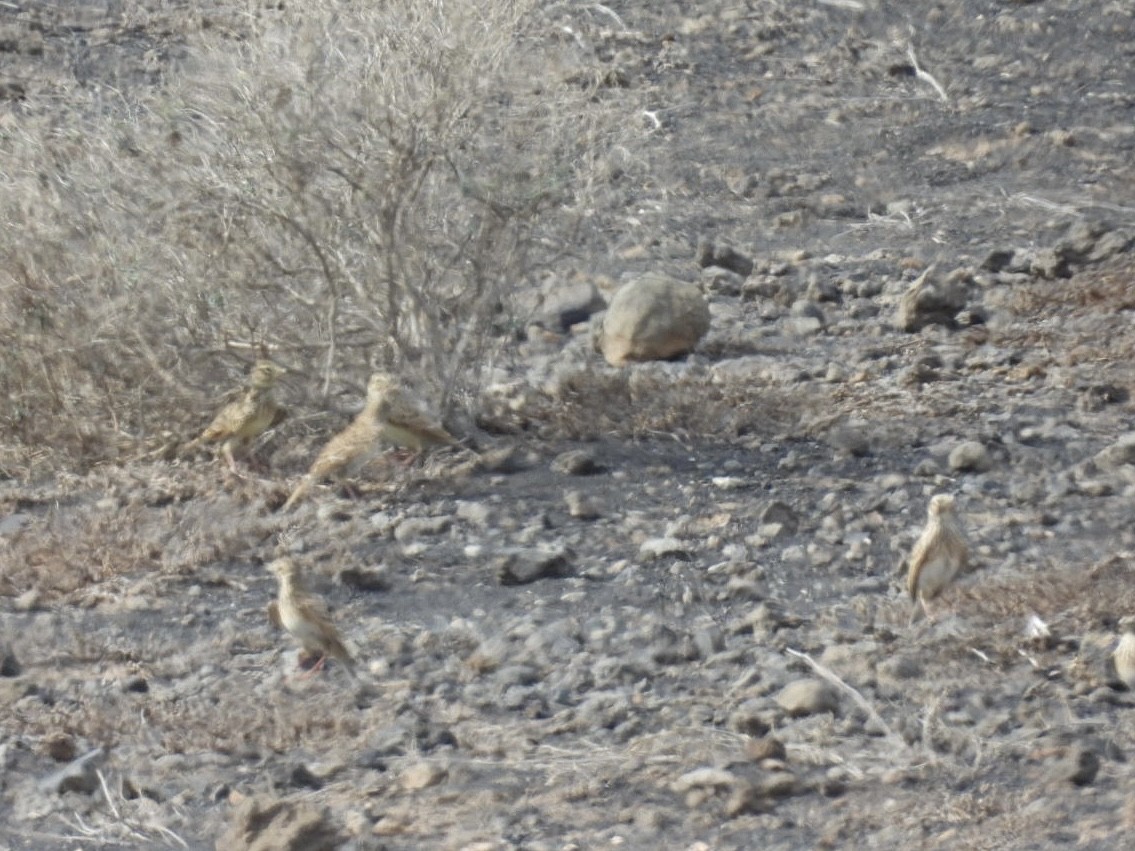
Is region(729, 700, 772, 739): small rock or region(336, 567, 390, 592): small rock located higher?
region(729, 700, 772, 739): small rock

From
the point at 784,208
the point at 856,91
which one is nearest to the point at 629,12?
the point at 856,91

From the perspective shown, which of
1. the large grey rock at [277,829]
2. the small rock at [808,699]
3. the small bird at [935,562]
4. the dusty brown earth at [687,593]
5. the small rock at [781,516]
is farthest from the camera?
the small rock at [781,516]

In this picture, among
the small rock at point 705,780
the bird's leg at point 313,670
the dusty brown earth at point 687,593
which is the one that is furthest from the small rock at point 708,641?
the bird's leg at point 313,670

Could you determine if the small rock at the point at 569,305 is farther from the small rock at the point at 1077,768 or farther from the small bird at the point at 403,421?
the small rock at the point at 1077,768

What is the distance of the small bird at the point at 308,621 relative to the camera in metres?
6.42

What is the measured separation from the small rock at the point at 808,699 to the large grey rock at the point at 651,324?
3.79 m

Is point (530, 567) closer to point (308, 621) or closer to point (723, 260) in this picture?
point (308, 621)

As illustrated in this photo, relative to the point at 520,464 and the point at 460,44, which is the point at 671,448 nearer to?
the point at 520,464

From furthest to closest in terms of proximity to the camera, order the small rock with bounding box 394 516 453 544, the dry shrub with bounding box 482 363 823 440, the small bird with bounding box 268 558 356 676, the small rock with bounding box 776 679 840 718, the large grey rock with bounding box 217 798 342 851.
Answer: the dry shrub with bounding box 482 363 823 440
the small rock with bounding box 394 516 453 544
the small bird with bounding box 268 558 356 676
the small rock with bounding box 776 679 840 718
the large grey rock with bounding box 217 798 342 851

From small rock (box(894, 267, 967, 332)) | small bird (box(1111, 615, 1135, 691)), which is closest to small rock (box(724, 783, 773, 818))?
small bird (box(1111, 615, 1135, 691))

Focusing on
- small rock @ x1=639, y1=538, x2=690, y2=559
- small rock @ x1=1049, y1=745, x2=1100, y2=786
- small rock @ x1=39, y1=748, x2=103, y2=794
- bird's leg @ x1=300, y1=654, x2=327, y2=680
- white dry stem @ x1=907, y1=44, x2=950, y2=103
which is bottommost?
small rock @ x1=39, y1=748, x2=103, y2=794

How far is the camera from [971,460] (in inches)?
315

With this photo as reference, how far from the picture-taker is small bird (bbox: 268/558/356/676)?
6.42 meters

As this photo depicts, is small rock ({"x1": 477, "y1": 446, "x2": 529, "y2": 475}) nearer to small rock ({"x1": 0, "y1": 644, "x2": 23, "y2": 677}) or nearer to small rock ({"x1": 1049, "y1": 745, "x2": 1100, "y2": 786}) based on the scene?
small rock ({"x1": 0, "y1": 644, "x2": 23, "y2": 677})
